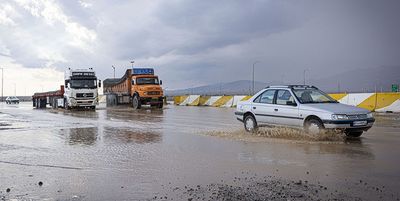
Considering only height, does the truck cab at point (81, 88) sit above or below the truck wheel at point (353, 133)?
above

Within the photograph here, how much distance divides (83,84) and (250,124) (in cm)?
2360

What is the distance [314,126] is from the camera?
10.6 meters

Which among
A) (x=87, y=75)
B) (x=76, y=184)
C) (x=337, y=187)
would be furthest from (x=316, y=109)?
(x=87, y=75)

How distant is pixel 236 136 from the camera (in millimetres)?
11594

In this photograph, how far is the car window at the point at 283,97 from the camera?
37.6 ft

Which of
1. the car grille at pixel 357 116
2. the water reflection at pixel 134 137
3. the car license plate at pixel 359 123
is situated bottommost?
the water reflection at pixel 134 137

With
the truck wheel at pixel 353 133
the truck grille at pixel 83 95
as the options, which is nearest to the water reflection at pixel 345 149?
the truck wheel at pixel 353 133

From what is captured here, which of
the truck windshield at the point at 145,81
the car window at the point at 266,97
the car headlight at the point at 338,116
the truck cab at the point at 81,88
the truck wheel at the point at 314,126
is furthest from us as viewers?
the truck windshield at the point at 145,81

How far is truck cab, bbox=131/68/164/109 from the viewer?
34.4m

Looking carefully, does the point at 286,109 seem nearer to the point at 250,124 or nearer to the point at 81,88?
the point at 250,124

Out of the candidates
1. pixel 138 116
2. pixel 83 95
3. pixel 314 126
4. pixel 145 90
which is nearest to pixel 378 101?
pixel 138 116

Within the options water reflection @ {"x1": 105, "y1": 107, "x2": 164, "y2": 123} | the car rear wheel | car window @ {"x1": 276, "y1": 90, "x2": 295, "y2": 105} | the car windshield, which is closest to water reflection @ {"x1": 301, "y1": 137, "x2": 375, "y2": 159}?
the car windshield

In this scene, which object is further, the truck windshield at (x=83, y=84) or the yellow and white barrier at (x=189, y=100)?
the yellow and white barrier at (x=189, y=100)

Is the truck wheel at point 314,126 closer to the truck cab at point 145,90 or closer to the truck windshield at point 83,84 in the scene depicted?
the truck cab at point 145,90
